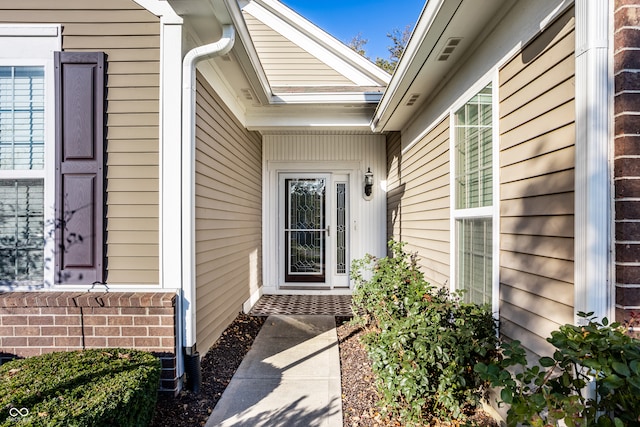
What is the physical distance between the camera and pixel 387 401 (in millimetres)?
2150

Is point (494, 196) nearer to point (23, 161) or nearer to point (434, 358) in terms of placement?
point (434, 358)

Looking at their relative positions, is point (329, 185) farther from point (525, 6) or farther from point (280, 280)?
point (525, 6)

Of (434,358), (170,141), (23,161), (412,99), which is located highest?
(412,99)

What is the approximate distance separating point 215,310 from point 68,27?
2.63m

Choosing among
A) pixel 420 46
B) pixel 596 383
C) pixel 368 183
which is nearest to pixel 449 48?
pixel 420 46

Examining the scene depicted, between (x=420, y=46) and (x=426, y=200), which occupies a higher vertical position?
(x=420, y=46)

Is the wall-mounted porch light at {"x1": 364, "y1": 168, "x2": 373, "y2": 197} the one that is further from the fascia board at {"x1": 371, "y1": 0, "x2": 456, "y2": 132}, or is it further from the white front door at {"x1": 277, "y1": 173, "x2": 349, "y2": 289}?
the fascia board at {"x1": 371, "y1": 0, "x2": 456, "y2": 132}

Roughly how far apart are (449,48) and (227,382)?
10.3ft

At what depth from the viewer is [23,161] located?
9.11 ft

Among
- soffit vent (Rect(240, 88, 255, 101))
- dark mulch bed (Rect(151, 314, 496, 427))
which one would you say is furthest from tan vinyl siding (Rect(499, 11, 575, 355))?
soffit vent (Rect(240, 88, 255, 101))

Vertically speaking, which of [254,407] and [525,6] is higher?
[525,6]

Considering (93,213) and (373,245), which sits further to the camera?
(373,245)

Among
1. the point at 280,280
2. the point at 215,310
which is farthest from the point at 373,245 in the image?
the point at 215,310

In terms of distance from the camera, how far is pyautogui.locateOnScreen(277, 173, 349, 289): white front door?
6195 millimetres
